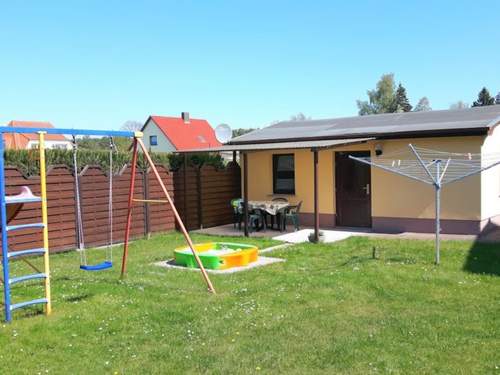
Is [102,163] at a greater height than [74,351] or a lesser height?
greater

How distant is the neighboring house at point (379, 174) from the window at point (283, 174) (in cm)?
3

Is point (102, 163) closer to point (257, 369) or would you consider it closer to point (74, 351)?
point (74, 351)

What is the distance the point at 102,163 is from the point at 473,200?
30.5 ft

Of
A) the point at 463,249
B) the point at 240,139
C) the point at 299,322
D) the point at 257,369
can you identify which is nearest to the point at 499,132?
the point at 463,249

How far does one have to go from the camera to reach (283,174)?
15.7 m

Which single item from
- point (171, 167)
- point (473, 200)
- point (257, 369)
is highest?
point (171, 167)

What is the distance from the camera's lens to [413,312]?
622 cm

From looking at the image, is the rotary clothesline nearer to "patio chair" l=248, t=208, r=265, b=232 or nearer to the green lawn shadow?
the green lawn shadow

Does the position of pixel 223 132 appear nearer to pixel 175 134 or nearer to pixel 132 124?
pixel 175 134

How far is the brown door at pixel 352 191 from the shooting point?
13.9 m

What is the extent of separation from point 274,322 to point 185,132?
40.6m

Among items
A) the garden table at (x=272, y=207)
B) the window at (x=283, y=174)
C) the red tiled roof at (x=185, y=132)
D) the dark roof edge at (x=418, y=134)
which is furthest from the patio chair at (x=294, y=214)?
the red tiled roof at (x=185, y=132)

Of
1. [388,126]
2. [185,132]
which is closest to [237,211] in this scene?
[388,126]

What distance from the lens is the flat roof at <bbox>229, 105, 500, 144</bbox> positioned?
12227mm
